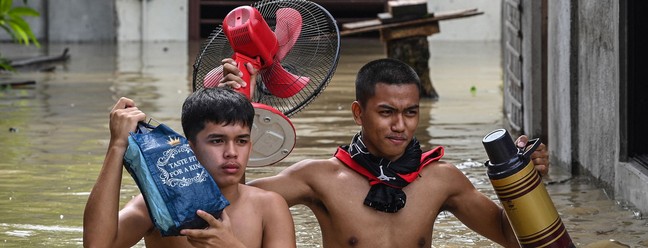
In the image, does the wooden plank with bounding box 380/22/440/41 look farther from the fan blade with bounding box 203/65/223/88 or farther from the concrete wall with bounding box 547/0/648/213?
the fan blade with bounding box 203/65/223/88

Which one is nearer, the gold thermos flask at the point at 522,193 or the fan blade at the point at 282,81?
the gold thermos flask at the point at 522,193

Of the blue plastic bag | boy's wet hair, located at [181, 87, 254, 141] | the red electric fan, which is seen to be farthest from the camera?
the red electric fan

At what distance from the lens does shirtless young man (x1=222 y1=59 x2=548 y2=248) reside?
165 inches

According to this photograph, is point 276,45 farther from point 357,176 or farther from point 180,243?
point 180,243

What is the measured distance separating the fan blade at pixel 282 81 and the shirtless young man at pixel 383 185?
10.9 inches

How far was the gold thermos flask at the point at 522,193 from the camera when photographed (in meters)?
3.75

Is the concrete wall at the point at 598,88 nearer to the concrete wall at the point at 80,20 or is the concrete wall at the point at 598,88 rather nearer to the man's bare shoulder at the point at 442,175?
the man's bare shoulder at the point at 442,175

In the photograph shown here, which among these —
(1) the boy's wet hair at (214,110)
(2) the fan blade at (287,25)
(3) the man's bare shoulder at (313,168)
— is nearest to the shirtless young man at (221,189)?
(1) the boy's wet hair at (214,110)

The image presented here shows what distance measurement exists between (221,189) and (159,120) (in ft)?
24.4

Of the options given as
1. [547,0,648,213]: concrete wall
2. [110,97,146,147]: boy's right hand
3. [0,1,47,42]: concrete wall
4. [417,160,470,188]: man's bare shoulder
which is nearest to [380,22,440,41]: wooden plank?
[547,0,648,213]: concrete wall

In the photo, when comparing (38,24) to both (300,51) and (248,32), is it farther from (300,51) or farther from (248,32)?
(248,32)

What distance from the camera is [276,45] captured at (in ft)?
14.8

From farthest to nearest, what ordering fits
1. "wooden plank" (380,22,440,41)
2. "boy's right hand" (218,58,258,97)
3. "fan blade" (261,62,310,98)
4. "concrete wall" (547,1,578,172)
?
"wooden plank" (380,22,440,41), "concrete wall" (547,1,578,172), "fan blade" (261,62,310,98), "boy's right hand" (218,58,258,97)

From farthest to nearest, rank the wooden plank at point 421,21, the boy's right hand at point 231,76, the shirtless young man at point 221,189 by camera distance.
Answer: the wooden plank at point 421,21
the boy's right hand at point 231,76
the shirtless young man at point 221,189
